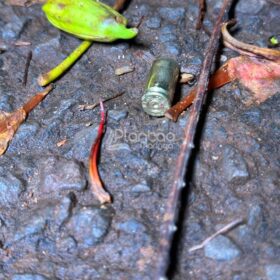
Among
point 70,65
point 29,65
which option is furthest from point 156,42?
point 29,65

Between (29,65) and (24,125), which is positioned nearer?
(24,125)

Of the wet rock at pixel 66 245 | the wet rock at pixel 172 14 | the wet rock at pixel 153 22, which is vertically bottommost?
the wet rock at pixel 66 245

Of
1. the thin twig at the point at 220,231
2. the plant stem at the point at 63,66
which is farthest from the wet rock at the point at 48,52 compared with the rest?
the thin twig at the point at 220,231

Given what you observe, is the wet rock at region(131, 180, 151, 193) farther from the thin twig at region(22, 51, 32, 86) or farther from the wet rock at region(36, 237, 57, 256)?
the thin twig at region(22, 51, 32, 86)

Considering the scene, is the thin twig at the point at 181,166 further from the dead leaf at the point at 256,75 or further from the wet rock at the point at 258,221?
the wet rock at the point at 258,221

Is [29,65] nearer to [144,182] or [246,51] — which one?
[144,182]

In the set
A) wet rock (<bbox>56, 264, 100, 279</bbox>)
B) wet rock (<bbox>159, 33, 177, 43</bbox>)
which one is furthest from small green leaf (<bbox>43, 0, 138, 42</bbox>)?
wet rock (<bbox>56, 264, 100, 279</bbox>)

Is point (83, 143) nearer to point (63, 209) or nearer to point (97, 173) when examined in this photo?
point (97, 173)
